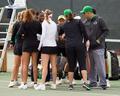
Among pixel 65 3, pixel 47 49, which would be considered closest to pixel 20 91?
pixel 47 49

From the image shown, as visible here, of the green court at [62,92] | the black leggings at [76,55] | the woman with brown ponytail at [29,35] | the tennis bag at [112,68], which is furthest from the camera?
the tennis bag at [112,68]

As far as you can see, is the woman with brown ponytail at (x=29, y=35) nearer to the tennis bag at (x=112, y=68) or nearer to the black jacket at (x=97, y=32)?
the black jacket at (x=97, y=32)

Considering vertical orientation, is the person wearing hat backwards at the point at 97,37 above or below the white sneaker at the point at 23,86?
above

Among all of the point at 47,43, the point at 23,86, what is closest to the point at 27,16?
the point at 47,43

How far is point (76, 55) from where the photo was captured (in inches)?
475

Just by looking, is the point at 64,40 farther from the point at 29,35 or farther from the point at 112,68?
the point at 112,68

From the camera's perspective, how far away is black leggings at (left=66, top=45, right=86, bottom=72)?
1194 cm

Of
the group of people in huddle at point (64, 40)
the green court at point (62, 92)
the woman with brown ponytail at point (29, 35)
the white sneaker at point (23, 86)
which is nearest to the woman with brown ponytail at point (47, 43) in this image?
the group of people in huddle at point (64, 40)

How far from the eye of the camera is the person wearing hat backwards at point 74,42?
12.0 m

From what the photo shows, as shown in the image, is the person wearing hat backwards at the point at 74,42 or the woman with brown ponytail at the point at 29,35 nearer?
the person wearing hat backwards at the point at 74,42

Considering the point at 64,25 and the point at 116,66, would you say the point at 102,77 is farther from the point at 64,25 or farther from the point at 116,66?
the point at 116,66

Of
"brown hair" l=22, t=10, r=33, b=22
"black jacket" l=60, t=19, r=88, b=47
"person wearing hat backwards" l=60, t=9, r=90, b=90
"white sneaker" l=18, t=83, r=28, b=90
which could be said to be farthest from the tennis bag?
"brown hair" l=22, t=10, r=33, b=22

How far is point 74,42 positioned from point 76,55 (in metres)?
0.31

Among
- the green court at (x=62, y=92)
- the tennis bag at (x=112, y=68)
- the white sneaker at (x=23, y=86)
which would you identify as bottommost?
the green court at (x=62, y=92)
